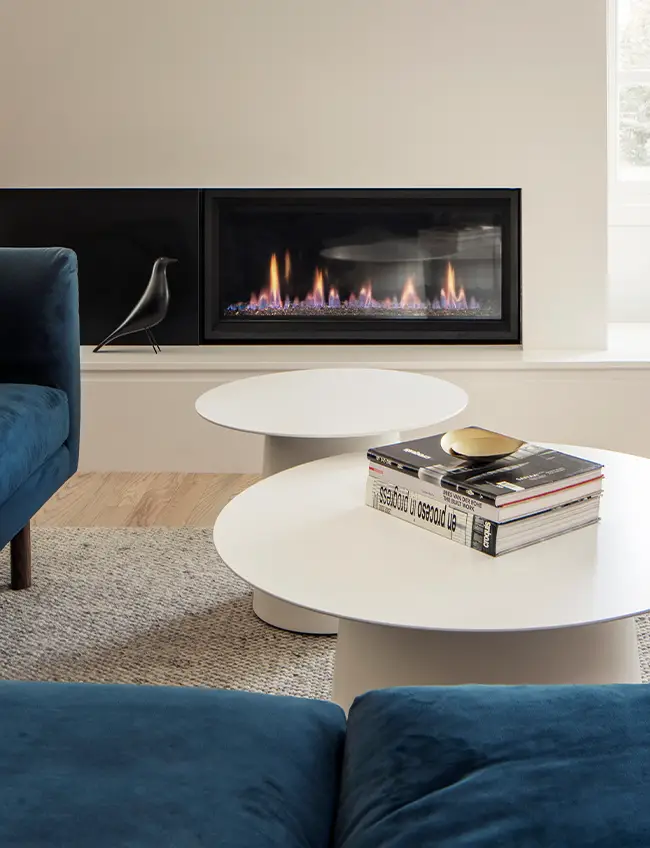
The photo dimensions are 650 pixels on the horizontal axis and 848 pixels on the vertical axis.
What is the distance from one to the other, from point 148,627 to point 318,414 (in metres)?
0.59

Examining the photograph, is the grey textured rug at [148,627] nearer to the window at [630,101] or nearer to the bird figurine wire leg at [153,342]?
the bird figurine wire leg at [153,342]

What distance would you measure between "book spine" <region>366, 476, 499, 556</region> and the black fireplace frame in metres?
2.00

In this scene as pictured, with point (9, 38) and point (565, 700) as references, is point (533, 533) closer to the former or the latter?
point (565, 700)

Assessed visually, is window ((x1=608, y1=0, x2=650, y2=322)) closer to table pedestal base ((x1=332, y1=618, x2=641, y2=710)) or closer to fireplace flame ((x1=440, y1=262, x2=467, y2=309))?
fireplace flame ((x1=440, y1=262, x2=467, y2=309))

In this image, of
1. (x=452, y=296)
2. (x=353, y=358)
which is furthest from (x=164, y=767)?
(x=452, y=296)

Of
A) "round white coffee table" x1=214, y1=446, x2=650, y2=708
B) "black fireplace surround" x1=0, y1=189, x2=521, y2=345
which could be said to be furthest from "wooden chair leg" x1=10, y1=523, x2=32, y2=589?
"black fireplace surround" x1=0, y1=189, x2=521, y2=345

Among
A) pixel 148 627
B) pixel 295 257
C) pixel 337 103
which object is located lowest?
pixel 148 627

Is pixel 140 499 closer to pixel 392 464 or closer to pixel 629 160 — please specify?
pixel 392 464

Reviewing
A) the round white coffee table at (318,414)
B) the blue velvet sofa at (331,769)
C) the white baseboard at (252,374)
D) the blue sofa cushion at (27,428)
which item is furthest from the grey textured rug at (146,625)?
the blue velvet sofa at (331,769)

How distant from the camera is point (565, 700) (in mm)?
825

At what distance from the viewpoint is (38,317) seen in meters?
2.36

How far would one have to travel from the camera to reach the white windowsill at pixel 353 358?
3256 millimetres

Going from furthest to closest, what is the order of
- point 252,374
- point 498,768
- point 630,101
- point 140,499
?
1. point 630,101
2. point 252,374
3. point 140,499
4. point 498,768

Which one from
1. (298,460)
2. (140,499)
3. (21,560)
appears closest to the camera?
(298,460)
